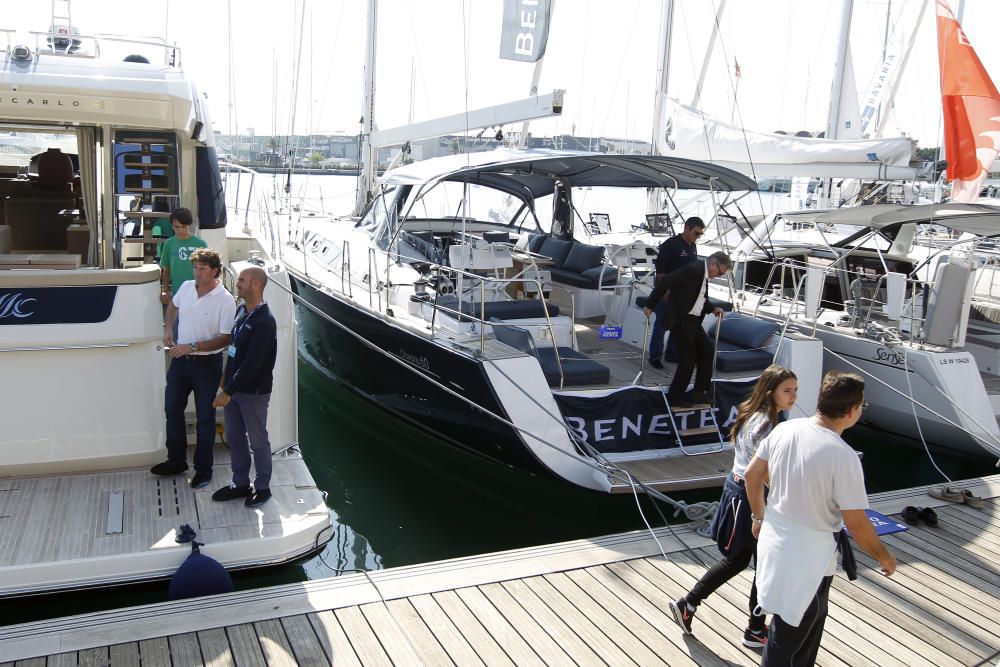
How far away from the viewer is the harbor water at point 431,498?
6430 millimetres

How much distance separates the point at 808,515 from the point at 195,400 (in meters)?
3.56

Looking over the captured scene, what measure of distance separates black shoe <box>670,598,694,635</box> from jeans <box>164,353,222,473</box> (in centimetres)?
286

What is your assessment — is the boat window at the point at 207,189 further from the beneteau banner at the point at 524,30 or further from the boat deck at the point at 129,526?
the beneteau banner at the point at 524,30

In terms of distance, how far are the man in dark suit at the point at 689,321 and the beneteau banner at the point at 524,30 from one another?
2557 millimetres

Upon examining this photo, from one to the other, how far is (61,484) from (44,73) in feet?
8.17

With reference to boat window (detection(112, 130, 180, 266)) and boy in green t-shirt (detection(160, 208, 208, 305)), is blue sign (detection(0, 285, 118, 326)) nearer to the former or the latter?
boy in green t-shirt (detection(160, 208, 208, 305))

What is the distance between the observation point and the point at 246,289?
15.3ft

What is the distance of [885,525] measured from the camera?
575 cm

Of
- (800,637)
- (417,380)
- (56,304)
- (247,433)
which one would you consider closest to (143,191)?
(56,304)

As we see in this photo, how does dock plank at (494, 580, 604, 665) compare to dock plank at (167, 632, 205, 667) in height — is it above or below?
below

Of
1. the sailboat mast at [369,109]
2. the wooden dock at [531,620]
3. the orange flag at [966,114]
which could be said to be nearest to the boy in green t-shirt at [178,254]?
the wooden dock at [531,620]

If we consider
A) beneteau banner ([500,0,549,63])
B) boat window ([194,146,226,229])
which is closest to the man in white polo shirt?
boat window ([194,146,226,229])

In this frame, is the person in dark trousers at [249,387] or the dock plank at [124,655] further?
the person in dark trousers at [249,387]

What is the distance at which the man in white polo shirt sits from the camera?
4.90m
